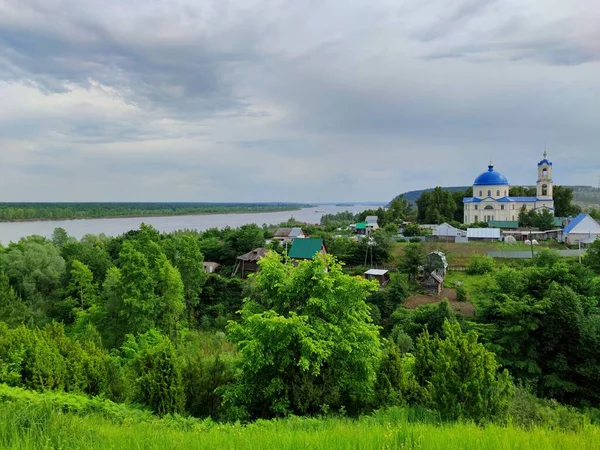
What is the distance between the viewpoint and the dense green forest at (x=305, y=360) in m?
7.66

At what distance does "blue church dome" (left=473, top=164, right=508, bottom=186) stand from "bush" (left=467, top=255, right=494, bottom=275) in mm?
31266

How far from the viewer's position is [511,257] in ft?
119

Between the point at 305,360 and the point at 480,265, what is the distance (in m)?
27.3

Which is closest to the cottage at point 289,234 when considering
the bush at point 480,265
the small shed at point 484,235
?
the small shed at point 484,235

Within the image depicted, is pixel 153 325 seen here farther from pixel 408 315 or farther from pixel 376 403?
pixel 408 315

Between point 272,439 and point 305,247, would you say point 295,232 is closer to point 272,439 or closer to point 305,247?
point 305,247

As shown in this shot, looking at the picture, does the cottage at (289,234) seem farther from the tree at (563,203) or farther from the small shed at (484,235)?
the tree at (563,203)

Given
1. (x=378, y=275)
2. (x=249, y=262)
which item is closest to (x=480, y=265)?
(x=378, y=275)

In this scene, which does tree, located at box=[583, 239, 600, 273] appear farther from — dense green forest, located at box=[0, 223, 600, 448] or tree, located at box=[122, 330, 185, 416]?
tree, located at box=[122, 330, 185, 416]

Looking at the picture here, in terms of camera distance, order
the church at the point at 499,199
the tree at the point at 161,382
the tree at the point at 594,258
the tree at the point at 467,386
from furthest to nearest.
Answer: the church at the point at 499,199, the tree at the point at 594,258, the tree at the point at 161,382, the tree at the point at 467,386

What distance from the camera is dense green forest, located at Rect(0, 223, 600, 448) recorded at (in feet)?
25.1

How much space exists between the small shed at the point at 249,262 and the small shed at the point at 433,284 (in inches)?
534

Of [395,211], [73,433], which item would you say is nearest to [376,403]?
[73,433]

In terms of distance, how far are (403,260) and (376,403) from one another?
23.3m
